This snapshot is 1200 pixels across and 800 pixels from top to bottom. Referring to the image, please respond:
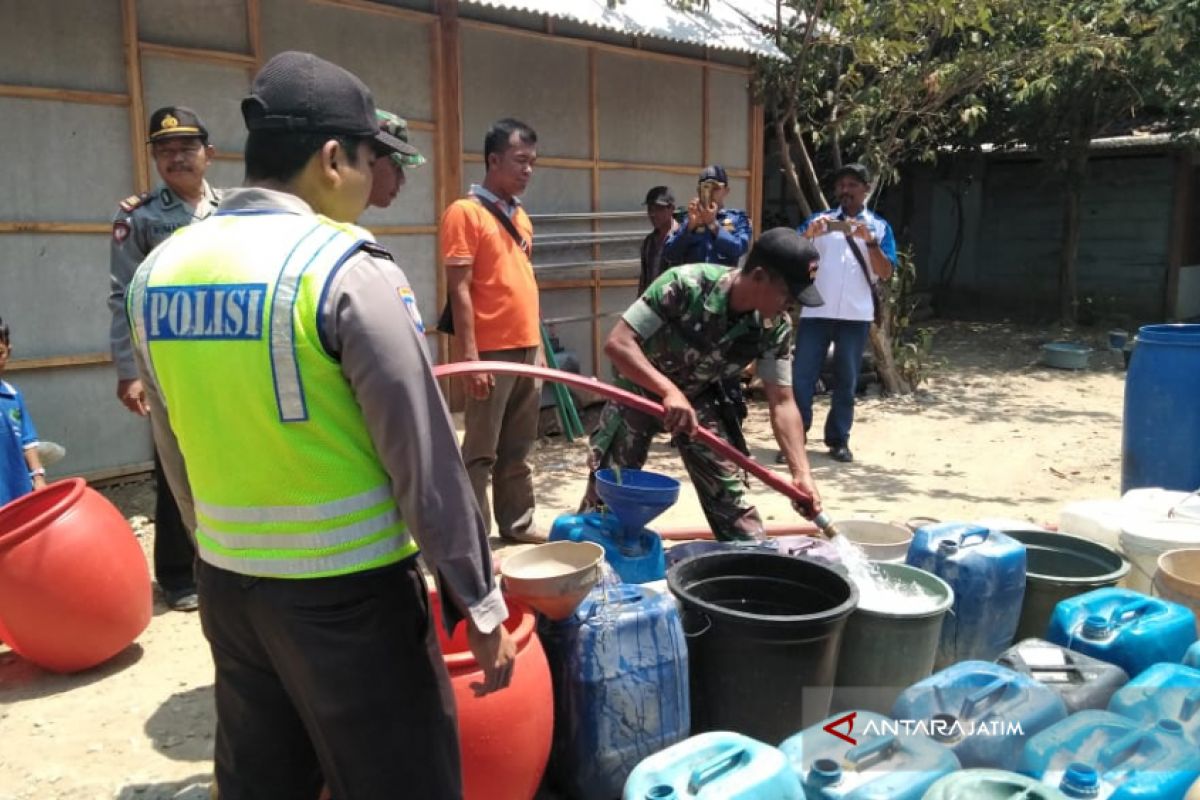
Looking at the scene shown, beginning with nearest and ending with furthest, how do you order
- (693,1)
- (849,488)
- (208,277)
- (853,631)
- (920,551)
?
(208,277)
(853,631)
(920,551)
(849,488)
(693,1)

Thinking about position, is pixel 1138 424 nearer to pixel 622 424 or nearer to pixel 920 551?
pixel 920 551

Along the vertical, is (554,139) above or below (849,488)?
above

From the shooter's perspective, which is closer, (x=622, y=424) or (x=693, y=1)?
(x=622, y=424)

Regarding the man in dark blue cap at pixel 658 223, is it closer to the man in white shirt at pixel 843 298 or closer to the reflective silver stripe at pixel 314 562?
the man in white shirt at pixel 843 298

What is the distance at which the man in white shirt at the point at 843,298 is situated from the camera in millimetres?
6238

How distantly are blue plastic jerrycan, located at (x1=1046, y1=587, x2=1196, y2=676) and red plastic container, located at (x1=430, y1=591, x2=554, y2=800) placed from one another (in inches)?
62.3

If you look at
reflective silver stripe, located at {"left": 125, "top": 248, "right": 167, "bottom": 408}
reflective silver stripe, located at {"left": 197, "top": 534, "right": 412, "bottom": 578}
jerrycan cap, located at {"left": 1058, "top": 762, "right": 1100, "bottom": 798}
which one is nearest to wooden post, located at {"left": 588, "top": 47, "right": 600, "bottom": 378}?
jerrycan cap, located at {"left": 1058, "top": 762, "right": 1100, "bottom": 798}

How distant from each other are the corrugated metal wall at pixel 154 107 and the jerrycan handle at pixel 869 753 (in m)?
4.45

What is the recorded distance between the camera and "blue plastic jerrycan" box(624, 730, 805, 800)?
198 cm

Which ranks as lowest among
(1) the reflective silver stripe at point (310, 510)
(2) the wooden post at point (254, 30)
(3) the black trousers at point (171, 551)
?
(3) the black trousers at point (171, 551)

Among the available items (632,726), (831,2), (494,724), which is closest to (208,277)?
(494,724)

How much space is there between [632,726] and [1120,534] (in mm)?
2112

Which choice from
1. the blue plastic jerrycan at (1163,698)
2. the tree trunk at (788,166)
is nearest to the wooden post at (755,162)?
the tree trunk at (788,166)

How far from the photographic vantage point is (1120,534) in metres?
3.51
